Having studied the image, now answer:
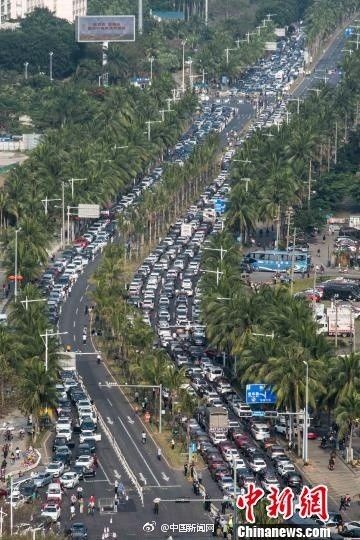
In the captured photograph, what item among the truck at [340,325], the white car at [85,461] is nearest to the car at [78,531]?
the white car at [85,461]

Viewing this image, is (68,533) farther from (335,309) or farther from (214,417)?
(335,309)

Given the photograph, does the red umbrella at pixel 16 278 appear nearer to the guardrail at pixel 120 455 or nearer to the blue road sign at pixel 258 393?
the guardrail at pixel 120 455

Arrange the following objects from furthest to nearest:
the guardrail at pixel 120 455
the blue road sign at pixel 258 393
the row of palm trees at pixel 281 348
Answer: the blue road sign at pixel 258 393
the row of palm trees at pixel 281 348
the guardrail at pixel 120 455

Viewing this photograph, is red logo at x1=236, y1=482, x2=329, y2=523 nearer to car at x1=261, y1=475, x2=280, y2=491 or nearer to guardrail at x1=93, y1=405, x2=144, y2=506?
guardrail at x1=93, y1=405, x2=144, y2=506

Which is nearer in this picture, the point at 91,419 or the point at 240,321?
the point at 91,419

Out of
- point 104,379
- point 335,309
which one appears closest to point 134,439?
point 104,379

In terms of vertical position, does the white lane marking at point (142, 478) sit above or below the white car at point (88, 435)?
below

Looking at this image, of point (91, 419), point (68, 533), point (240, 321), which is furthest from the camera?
point (240, 321)

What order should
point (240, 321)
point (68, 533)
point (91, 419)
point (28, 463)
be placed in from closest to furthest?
point (68, 533) → point (28, 463) → point (91, 419) → point (240, 321)
